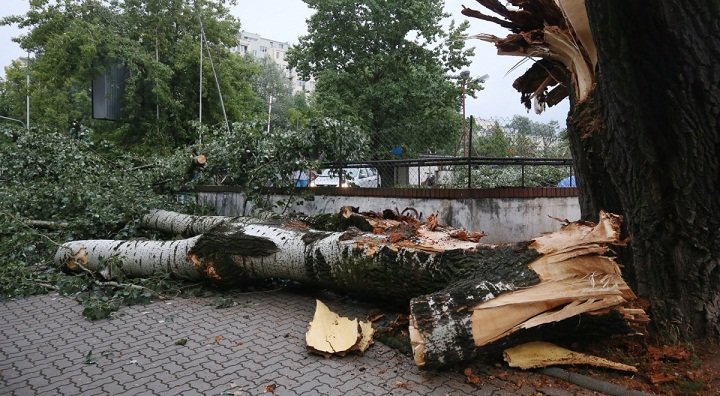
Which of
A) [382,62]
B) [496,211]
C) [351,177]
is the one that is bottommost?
[496,211]

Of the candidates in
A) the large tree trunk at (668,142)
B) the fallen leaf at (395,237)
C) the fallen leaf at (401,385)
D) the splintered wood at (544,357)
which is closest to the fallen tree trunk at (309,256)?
the fallen leaf at (395,237)

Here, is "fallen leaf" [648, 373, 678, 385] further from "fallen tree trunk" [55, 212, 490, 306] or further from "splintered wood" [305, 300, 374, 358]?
"splintered wood" [305, 300, 374, 358]

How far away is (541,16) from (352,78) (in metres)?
11.5

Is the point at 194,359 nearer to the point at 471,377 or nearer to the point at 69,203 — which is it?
the point at 471,377

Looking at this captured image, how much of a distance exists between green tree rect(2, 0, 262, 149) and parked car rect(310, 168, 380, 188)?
976 cm

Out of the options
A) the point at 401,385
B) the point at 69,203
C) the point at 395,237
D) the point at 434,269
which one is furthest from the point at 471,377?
the point at 69,203

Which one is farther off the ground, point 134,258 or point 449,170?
point 449,170

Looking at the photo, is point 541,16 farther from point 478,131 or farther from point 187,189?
point 187,189

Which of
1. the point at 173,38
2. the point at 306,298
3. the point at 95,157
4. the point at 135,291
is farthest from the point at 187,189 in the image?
the point at 173,38

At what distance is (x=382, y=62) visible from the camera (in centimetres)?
1458

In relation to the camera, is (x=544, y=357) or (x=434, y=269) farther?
(x=434, y=269)

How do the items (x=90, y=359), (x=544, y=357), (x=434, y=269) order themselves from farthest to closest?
(x=434, y=269) → (x=90, y=359) → (x=544, y=357)

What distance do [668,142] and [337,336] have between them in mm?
2483

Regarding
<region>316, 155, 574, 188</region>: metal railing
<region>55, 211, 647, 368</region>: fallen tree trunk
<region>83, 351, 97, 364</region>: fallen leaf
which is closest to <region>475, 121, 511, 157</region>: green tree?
<region>316, 155, 574, 188</region>: metal railing
